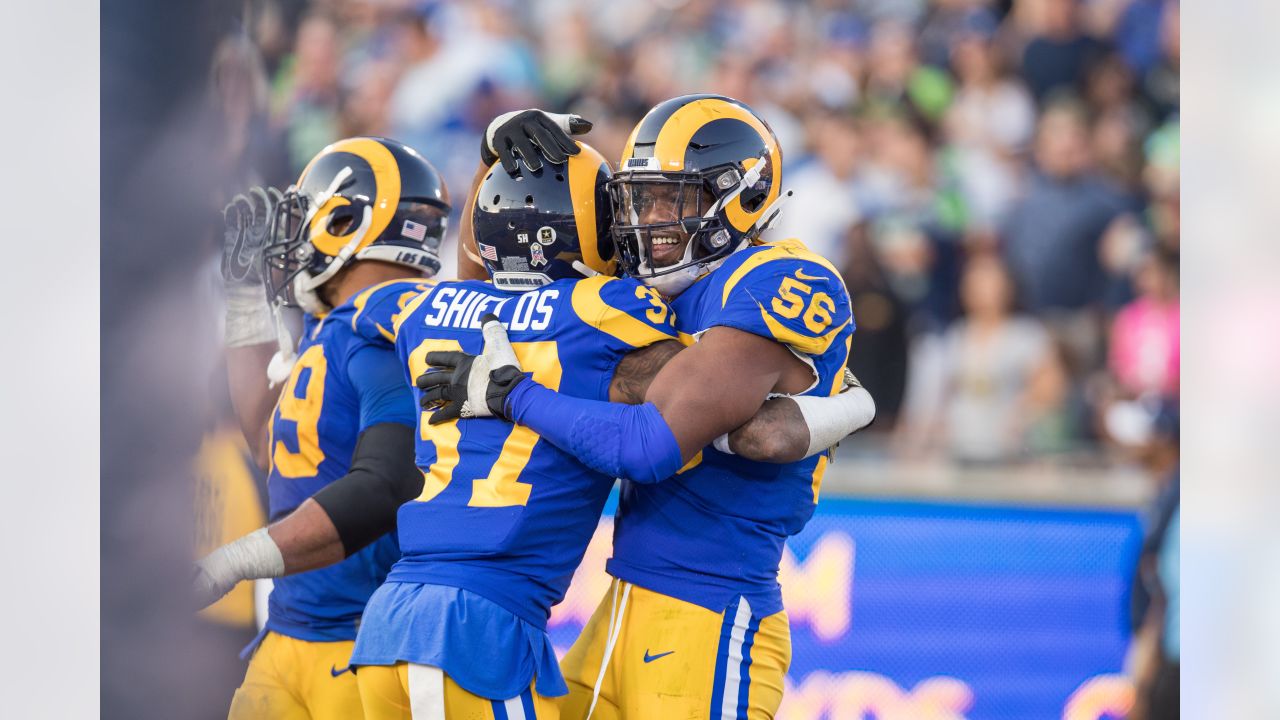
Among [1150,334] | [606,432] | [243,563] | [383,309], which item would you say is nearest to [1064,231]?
[1150,334]

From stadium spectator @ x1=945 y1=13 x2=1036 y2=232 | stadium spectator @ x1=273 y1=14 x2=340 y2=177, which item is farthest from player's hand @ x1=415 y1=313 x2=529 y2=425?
stadium spectator @ x1=945 y1=13 x2=1036 y2=232

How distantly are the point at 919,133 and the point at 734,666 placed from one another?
428cm

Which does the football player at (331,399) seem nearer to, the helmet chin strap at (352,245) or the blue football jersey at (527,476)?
the helmet chin strap at (352,245)

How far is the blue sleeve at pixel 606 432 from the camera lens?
82.7 inches

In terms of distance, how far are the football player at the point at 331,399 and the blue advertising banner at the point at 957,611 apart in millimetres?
2546

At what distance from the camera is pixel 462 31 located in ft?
19.6

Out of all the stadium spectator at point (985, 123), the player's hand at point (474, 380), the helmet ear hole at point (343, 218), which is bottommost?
the player's hand at point (474, 380)

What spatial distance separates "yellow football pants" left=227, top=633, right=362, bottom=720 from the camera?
2.91m

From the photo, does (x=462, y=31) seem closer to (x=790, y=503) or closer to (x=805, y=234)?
(x=805, y=234)

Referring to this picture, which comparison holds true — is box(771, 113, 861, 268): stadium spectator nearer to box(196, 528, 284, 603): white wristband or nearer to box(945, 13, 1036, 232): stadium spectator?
box(945, 13, 1036, 232): stadium spectator

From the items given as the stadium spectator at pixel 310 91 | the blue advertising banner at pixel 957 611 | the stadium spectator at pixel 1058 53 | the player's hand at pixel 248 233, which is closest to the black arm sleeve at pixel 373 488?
the player's hand at pixel 248 233

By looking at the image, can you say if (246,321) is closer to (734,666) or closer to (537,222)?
(537,222)

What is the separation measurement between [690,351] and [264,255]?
1.74 meters
